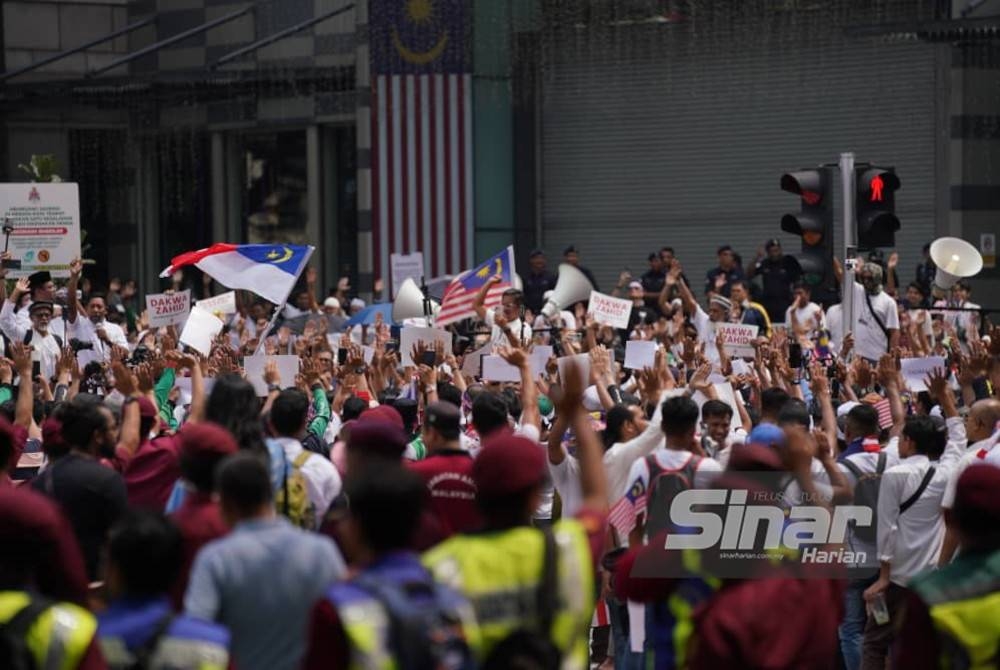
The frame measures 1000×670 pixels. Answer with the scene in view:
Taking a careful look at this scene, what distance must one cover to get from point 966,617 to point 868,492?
374 centimetres

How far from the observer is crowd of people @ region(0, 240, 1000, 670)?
4887mm

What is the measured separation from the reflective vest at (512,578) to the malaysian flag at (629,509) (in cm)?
239

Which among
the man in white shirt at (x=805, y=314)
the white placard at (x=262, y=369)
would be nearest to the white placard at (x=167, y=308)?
the white placard at (x=262, y=369)

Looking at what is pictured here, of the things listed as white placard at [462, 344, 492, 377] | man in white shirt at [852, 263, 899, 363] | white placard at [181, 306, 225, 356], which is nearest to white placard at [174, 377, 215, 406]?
white placard at [181, 306, 225, 356]

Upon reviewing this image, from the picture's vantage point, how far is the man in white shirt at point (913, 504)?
8.49 m

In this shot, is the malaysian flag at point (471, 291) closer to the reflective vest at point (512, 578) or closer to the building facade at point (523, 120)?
the building facade at point (523, 120)

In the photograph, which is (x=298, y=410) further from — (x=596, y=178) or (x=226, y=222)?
(x=226, y=222)

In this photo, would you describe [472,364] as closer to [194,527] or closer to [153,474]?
[153,474]

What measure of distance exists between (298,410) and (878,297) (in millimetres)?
9686

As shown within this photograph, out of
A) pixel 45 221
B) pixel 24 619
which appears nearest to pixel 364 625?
pixel 24 619

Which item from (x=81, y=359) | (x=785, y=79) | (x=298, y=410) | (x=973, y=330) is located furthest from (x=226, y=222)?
(x=298, y=410)

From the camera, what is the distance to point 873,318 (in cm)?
1602

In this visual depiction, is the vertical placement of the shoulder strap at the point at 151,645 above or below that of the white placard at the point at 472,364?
A: above

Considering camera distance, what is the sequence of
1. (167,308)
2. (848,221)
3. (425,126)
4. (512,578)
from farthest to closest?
(425,126) < (167,308) < (848,221) < (512,578)
